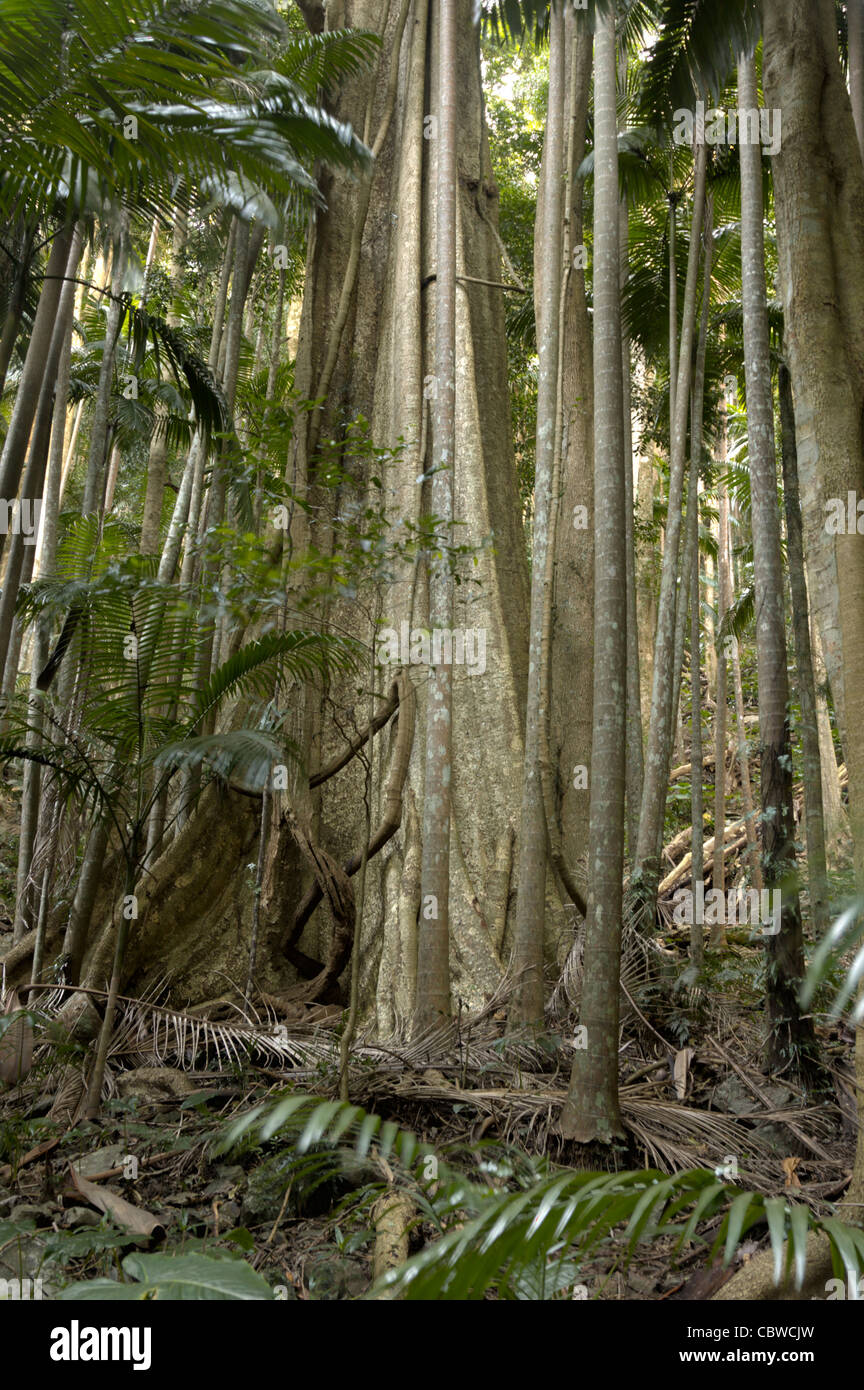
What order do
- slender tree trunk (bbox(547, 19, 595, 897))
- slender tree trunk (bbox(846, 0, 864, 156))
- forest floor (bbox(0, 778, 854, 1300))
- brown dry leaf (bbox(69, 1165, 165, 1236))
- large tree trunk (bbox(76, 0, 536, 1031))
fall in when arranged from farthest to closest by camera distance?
slender tree trunk (bbox(547, 19, 595, 897)) < large tree trunk (bbox(76, 0, 536, 1031)) < slender tree trunk (bbox(846, 0, 864, 156)) < brown dry leaf (bbox(69, 1165, 165, 1236)) < forest floor (bbox(0, 778, 854, 1300))

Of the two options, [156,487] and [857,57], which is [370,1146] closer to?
[857,57]

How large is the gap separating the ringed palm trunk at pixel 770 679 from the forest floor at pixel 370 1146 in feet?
0.97

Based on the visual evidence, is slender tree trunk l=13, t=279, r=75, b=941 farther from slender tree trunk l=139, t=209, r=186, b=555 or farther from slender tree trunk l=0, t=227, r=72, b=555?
slender tree trunk l=139, t=209, r=186, b=555

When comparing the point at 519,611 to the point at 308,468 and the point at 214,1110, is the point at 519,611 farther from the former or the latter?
the point at 214,1110

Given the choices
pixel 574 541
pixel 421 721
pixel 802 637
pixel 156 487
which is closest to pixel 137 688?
pixel 421 721

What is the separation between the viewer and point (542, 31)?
558 cm

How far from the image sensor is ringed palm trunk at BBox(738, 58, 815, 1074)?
4398 millimetres

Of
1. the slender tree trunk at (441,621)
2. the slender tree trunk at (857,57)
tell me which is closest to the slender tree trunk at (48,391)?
the slender tree trunk at (441,621)

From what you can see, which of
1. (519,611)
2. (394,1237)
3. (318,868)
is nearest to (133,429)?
(519,611)

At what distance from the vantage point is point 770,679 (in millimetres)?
4688

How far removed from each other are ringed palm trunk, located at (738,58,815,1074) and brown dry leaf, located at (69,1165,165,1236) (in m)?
2.62

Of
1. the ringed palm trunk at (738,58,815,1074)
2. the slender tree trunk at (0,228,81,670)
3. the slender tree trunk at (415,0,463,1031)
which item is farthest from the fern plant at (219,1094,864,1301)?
the slender tree trunk at (0,228,81,670)

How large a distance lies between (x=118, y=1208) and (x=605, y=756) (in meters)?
2.27

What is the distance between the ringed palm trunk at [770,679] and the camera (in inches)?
173
